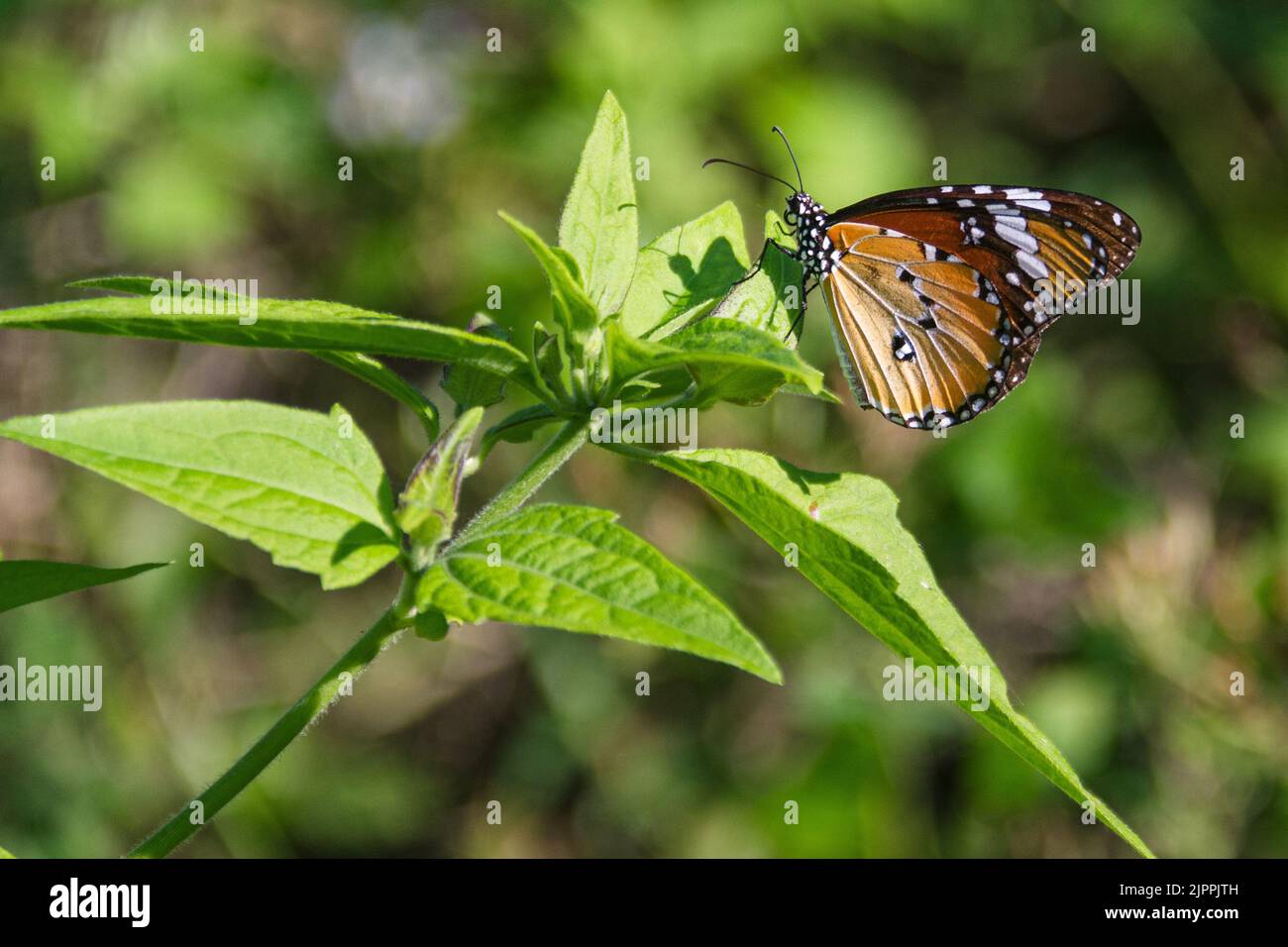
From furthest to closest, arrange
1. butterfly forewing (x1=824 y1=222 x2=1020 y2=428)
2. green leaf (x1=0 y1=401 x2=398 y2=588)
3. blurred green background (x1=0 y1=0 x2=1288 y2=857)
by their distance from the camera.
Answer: blurred green background (x1=0 y1=0 x2=1288 y2=857) → butterfly forewing (x1=824 y1=222 x2=1020 y2=428) → green leaf (x1=0 y1=401 x2=398 y2=588)

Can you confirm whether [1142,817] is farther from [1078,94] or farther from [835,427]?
[1078,94]

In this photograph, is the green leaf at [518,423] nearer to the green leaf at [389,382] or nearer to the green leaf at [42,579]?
the green leaf at [389,382]

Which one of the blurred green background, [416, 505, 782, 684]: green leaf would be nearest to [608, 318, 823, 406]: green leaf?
[416, 505, 782, 684]: green leaf

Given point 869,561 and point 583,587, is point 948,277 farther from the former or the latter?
point 583,587

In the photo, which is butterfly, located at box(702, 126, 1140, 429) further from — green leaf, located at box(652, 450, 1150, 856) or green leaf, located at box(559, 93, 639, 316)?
green leaf, located at box(652, 450, 1150, 856)

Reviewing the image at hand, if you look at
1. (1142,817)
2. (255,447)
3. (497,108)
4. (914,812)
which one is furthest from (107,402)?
(1142,817)

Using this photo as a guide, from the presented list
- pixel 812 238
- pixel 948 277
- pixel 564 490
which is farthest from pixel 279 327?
pixel 564 490
